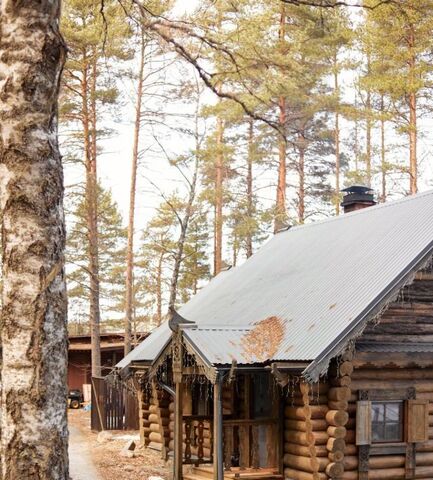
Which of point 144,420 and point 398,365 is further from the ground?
point 398,365

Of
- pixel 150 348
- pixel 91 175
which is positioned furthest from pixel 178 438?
pixel 91 175

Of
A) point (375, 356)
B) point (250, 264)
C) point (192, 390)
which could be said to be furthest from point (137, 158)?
point (375, 356)

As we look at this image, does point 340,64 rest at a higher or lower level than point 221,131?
higher

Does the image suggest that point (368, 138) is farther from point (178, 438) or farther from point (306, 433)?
point (306, 433)

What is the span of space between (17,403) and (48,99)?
2.12 m

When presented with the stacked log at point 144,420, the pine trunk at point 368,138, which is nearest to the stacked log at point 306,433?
the stacked log at point 144,420

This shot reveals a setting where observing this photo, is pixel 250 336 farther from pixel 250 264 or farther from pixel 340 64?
pixel 340 64

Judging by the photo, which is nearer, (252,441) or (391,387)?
(391,387)

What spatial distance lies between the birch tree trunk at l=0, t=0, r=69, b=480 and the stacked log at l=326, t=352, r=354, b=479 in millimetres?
8724

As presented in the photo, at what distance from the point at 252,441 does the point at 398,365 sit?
326cm

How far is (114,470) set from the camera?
685 inches

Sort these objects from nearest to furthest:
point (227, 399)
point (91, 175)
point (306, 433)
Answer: point (306, 433) → point (227, 399) → point (91, 175)

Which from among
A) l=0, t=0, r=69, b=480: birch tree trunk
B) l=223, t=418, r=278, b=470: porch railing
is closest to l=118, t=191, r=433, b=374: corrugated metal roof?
l=223, t=418, r=278, b=470: porch railing

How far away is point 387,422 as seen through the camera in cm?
1494
